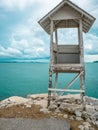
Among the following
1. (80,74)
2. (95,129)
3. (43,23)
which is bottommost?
(95,129)

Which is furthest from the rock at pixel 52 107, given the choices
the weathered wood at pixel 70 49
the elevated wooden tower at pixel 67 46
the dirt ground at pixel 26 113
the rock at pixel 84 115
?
the weathered wood at pixel 70 49

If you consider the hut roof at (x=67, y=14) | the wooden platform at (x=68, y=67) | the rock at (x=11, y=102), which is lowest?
the rock at (x=11, y=102)

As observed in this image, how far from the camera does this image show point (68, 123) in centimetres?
1227

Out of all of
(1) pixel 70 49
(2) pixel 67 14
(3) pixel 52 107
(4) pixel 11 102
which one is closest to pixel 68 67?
(1) pixel 70 49

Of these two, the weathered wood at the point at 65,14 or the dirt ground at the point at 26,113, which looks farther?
the weathered wood at the point at 65,14

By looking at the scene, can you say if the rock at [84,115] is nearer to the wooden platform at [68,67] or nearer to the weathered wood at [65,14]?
the wooden platform at [68,67]

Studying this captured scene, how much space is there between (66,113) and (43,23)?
7.04 m

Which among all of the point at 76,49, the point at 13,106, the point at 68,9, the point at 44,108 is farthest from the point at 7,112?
the point at 68,9

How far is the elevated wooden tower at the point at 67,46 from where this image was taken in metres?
15.3

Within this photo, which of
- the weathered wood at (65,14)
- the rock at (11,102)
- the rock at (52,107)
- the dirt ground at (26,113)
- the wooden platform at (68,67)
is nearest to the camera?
the dirt ground at (26,113)

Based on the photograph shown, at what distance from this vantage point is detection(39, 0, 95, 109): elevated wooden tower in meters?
15.3

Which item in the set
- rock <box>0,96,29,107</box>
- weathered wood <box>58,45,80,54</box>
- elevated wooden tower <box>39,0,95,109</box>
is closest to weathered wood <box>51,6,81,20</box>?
elevated wooden tower <box>39,0,95,109</box>

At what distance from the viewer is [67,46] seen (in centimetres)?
1698

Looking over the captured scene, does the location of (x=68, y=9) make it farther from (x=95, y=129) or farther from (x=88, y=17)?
(x=95, y=129)
